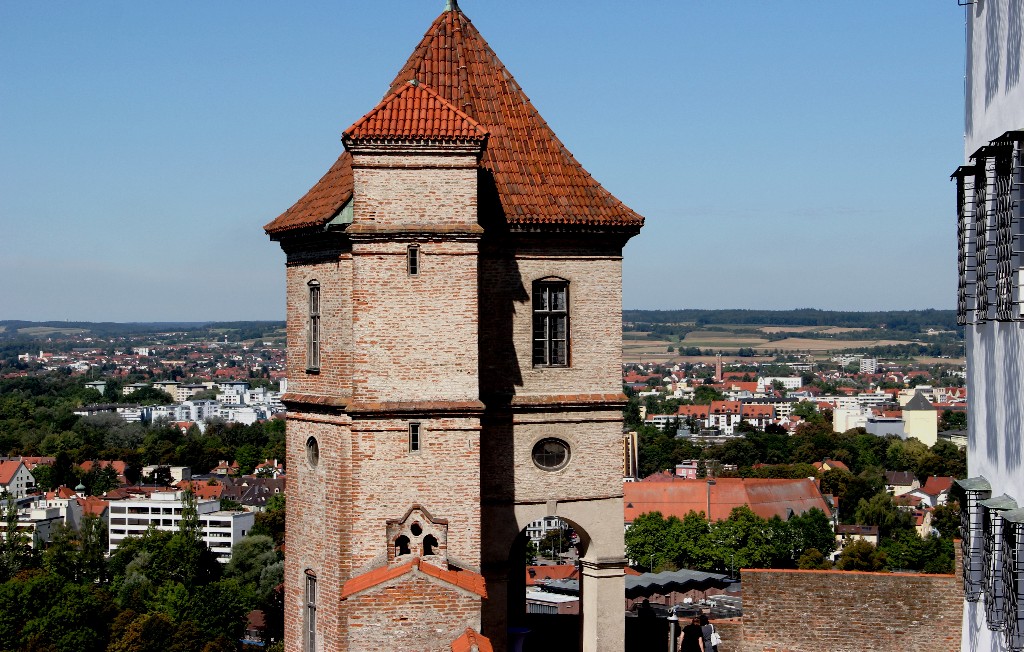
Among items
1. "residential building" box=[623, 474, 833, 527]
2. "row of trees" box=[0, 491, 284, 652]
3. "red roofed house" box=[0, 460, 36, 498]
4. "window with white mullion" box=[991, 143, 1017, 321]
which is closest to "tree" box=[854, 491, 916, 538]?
"residential building" box=[623, 474, 833, 527]

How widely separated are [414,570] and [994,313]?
973cm

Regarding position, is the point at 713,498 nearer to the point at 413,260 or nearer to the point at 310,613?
the point at 310,613

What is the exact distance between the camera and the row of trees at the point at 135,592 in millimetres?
81625

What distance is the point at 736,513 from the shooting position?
411ft

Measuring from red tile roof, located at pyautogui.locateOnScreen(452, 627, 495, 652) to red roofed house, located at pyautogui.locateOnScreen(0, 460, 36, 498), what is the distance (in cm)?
16289

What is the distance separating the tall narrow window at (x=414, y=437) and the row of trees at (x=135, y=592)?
199 ft

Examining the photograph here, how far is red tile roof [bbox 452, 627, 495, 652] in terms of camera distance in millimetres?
21578

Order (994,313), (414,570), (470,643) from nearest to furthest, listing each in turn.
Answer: (994,313), (470,643), (414,570)

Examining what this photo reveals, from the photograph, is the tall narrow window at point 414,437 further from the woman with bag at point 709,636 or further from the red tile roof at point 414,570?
the woman with bag at point 709,636

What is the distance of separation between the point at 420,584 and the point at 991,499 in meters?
9.05

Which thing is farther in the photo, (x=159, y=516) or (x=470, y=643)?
(x=159, y=516)

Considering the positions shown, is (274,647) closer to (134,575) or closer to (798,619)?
(134,575)

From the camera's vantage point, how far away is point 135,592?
95.7 m

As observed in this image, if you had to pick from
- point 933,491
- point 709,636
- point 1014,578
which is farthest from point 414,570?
point 933,491
